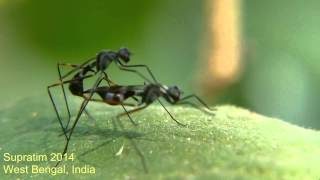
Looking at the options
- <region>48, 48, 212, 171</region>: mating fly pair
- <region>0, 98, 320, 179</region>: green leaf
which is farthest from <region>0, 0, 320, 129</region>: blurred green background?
<region>0, 98, 320, 179</region>: green leaf

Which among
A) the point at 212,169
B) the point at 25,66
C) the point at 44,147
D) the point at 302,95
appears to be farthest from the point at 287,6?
the point at 212,169

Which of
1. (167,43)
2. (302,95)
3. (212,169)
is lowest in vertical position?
(212,169)

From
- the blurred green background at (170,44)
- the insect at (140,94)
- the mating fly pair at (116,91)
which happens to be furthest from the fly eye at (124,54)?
the blurred green background at (170,44)

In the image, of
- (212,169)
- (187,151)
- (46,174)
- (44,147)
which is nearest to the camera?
(212,169)

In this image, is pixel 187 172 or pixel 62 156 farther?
pixel 62 156

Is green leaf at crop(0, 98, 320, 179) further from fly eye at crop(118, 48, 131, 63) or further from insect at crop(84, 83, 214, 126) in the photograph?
fly eye at crop(118, 48, 131, 63)

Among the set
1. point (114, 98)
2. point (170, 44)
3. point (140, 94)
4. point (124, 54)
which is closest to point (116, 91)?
point (114, 98)

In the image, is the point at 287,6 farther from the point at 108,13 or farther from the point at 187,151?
the point at 187,151
